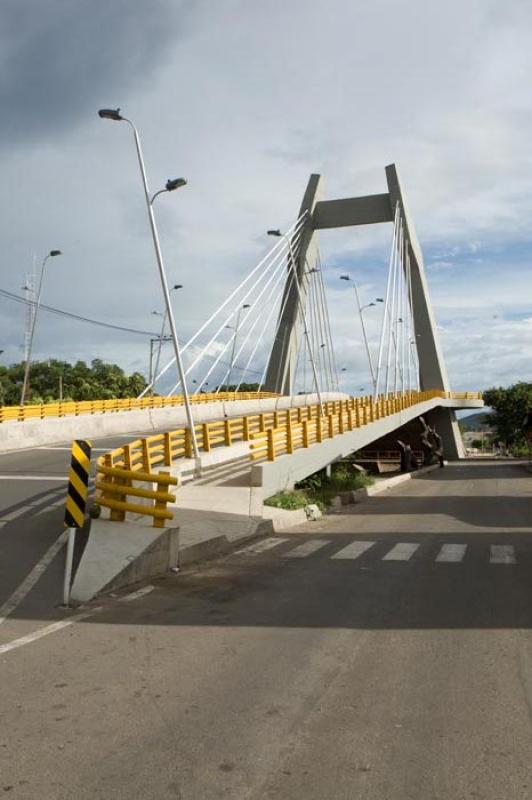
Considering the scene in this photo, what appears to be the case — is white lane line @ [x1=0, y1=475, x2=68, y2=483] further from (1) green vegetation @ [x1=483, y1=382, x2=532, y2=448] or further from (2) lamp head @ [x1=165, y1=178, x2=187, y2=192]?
(1) green vegetation @ [x1=483, y1=382, x2=532, y2=448]

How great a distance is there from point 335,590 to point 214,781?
18.0ft

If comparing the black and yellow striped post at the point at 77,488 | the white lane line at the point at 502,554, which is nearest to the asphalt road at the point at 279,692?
the black and yellow striped post at the point at 77,488

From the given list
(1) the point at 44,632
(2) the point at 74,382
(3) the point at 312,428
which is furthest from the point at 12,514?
(2) the point at 74,382

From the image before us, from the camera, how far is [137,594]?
29.6ft

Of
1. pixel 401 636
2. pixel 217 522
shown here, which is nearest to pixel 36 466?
pixel 217 522

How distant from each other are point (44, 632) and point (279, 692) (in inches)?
108

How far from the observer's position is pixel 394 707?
5.22 m

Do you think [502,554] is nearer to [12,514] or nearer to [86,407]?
[12,514]

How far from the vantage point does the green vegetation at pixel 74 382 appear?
314 feet

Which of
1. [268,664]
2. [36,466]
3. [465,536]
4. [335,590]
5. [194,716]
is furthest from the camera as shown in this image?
[36,466]

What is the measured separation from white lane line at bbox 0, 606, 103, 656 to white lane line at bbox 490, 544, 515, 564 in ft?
22.6

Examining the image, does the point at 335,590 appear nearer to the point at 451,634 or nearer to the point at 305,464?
the point at 451,634

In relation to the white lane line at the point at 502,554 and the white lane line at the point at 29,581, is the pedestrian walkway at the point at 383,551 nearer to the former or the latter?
the white lane line at the point at 502,554

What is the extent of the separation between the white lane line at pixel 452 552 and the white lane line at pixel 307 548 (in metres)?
2.11
